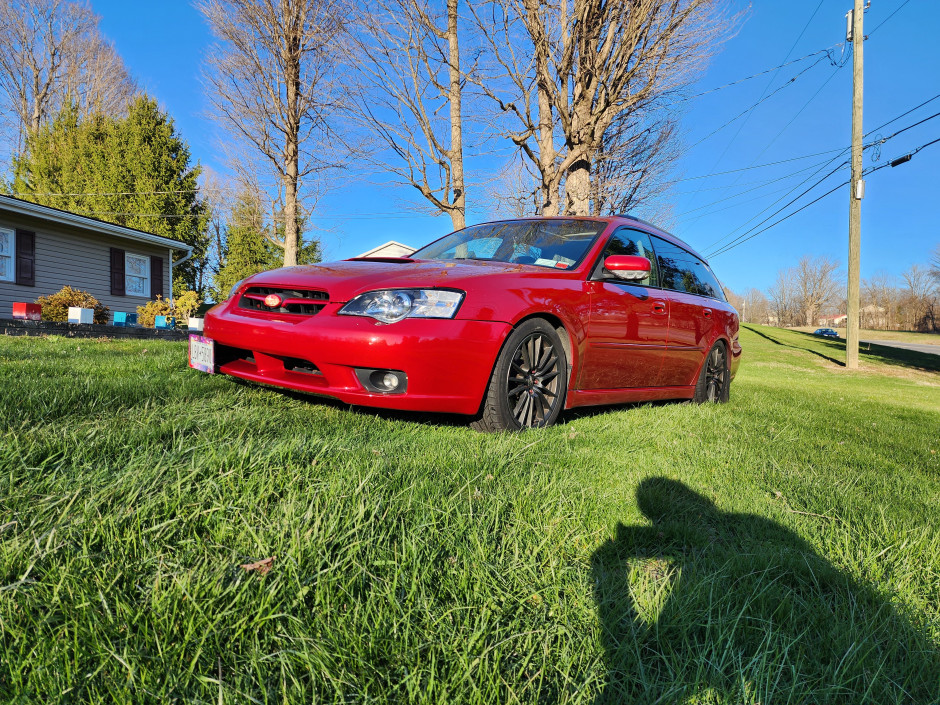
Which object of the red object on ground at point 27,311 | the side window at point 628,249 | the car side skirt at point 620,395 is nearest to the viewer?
the car side skirt at point 620,395

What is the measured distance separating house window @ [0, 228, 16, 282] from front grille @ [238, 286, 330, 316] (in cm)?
1448

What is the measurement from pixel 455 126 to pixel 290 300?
11.1 m

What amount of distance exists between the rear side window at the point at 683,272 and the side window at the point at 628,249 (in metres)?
0.15

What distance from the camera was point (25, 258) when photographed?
44.2 feet

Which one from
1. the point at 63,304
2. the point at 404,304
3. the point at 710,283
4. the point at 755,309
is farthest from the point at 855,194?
the point at 755,309

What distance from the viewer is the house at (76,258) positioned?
516 inches

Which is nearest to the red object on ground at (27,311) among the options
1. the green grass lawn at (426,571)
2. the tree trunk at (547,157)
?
the tree trunk at (547,157)

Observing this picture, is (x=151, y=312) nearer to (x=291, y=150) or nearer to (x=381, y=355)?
(x=291, y=150)

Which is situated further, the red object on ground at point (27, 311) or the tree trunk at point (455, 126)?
the tree trunk at point (455, 126)

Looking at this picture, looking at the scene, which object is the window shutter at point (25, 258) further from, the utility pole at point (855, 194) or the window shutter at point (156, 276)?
the utility pole at point (855, 194)

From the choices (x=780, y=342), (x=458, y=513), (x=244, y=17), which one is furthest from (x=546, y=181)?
(x=780, y=342)

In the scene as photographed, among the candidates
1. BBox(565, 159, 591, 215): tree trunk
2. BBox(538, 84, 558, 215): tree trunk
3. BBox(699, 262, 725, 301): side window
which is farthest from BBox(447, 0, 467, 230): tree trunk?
BBox(699, 262, 725, 301): side window

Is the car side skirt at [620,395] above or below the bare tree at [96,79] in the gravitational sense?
below

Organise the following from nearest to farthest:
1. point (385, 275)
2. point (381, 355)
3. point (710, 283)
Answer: point (381, 355) → point (385, 275) → point (710, 283)
